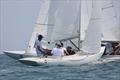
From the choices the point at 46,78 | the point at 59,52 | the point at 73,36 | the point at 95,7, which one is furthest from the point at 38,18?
the point at 46,78

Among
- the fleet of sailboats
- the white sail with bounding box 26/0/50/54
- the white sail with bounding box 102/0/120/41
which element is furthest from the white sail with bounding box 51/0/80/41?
the white sail with bounding box 102/0/120/41

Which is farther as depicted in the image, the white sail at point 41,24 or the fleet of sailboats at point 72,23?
the white sail at point 41,24

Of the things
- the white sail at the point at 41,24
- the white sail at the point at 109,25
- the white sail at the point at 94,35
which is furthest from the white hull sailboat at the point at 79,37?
the white sail at the point at 109,25

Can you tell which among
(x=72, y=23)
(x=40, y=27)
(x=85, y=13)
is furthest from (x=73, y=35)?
(x=40, y=27)

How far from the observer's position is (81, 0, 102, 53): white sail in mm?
27078

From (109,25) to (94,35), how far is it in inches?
303

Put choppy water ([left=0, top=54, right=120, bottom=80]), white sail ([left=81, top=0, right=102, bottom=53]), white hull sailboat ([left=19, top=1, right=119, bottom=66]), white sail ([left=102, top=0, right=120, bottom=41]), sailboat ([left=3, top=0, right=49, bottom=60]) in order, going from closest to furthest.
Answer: choppy water ([left=0, top=54, right=120, bottom=80]), white hull sailboat ([left=19, top=1, right=119, bottom=66]), white sail ([left=81, top=0, right=102, bottom=53]), sailboat ([left=3, top=0, right=49, bottom=60]), white sail ([left=102, top=0, right=120, bottom=41])

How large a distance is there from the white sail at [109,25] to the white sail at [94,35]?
5.91 meters

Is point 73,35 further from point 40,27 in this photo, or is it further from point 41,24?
point 41,24

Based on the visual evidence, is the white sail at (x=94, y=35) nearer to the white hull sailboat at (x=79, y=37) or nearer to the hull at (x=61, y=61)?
the white hull sailboat at (x=79, y=37)

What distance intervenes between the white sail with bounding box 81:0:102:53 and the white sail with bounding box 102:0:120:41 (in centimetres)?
591

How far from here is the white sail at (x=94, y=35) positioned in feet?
88.8

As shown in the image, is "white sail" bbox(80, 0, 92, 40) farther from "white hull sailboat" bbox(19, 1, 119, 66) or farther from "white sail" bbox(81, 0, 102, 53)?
"white sail" bbox(81, 0, 102, 53)

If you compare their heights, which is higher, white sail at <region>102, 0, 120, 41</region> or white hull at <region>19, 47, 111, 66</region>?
white sail at <region>102, 0, 120, 41</region>
